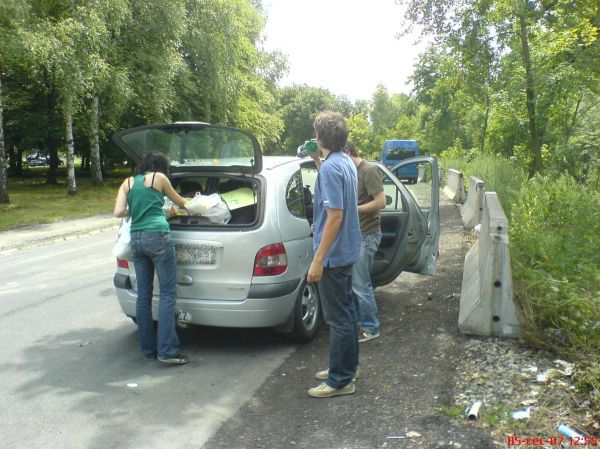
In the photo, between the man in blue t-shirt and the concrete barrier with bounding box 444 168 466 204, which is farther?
the concrete barrier with bounding box 444 168 466 204

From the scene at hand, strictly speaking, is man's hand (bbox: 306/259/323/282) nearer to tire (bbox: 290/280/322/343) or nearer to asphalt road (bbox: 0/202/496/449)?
asphalt road (bbox: 0/202/496/449)

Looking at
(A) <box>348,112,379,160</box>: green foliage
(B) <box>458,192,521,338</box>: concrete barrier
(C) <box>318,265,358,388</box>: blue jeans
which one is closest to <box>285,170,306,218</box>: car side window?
(C) <box>318,265,358,388</box>: blue jeans

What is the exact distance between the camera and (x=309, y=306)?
5801mm

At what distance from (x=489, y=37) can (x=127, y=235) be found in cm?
1405

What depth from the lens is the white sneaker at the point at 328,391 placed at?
4.40 meters

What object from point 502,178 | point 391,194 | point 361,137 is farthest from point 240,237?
point 361,137

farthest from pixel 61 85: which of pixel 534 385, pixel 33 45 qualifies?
pixel 534 385

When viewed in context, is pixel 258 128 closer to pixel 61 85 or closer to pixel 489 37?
pixel 61 85

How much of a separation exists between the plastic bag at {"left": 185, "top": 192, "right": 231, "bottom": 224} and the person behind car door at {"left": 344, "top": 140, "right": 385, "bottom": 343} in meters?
1.27

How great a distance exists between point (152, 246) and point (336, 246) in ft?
5.76

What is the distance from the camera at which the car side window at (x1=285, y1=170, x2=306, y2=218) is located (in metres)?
5.67

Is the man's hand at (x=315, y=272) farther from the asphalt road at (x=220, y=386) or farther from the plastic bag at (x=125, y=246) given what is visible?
the plastic bag at (x=125, y=246)
